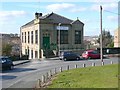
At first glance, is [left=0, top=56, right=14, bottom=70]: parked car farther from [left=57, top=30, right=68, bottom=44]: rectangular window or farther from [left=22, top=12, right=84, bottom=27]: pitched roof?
[left=22, top=12, right=84, bottom=27]: pitched roof

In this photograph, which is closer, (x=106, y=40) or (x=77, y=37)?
(x=77, y=37)

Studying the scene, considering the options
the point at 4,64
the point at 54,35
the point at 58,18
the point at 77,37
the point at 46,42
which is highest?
the point at 58,18

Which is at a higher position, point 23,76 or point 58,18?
point 58,18

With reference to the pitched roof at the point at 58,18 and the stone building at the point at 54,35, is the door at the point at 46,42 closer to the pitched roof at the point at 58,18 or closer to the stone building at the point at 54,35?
the stone building at the point at 54,35

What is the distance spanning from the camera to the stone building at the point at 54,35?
6694 centimetres

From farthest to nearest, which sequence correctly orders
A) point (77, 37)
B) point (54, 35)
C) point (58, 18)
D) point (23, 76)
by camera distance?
point (58, 18) → point (77, 37) → point (54, 35) → point (23, 76)

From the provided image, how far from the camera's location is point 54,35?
68062mm

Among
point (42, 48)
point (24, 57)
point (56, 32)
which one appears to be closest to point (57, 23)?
point (56, 32)

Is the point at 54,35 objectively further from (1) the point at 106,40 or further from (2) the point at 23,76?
(1) the point at 106,40

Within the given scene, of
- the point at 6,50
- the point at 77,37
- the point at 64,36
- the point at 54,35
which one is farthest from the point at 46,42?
the point at 6,50

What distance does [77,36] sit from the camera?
71500 mm

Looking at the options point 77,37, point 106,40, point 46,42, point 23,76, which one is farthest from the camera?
point 106,40

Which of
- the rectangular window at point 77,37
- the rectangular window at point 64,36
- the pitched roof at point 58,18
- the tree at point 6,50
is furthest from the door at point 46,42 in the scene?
the tree at point 6,50

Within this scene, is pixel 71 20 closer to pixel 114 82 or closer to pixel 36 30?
pixel 36 30
